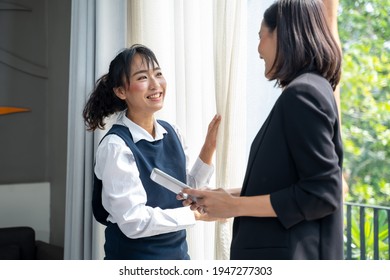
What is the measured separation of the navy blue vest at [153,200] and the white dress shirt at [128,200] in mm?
38

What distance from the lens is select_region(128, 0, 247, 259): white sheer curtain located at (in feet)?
6.13

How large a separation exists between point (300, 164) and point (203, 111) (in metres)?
0.84

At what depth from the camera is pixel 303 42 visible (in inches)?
48.0

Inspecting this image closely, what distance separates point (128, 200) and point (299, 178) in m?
0.44

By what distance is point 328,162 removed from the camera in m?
1.14

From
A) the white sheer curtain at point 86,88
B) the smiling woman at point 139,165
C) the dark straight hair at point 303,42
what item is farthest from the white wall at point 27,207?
the dark straight hair at point 303,42

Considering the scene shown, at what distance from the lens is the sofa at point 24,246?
8.26ft

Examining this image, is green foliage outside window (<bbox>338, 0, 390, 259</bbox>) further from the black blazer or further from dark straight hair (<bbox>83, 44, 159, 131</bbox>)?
the black blazer

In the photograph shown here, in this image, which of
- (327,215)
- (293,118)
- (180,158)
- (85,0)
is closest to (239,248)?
(327,215)

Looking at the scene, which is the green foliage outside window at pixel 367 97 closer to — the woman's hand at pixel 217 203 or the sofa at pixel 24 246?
the sofa at pixel 24 246

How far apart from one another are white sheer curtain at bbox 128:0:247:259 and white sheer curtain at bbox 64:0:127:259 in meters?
0.09

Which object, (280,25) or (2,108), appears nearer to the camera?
(280,25)
